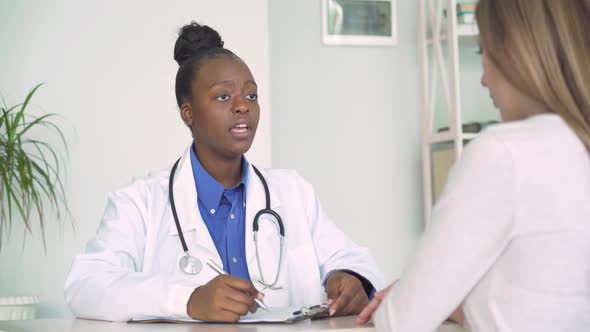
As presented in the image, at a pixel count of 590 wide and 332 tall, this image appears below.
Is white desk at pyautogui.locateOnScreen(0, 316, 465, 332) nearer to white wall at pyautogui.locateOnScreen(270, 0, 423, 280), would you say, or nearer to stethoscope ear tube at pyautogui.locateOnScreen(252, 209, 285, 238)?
stethoscope ear tube at pyautogui.locateOnScreen(252, 209, 285, 238)

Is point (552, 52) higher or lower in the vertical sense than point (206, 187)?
higher

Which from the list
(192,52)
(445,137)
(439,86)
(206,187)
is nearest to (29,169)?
(192,52)

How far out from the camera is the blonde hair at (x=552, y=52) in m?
0.99

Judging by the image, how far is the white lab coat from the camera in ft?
5.05

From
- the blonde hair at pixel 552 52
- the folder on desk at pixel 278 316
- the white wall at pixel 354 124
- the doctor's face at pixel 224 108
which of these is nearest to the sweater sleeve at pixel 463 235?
the blonde hair at pixel 552 52

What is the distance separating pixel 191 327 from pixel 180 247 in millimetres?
386

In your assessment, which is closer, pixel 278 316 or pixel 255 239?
pixel 278 316

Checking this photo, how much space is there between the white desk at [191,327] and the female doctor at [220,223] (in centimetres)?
8

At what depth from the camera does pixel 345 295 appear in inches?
60.3

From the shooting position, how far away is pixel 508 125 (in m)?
0.98

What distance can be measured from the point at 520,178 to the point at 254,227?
0.90 meters

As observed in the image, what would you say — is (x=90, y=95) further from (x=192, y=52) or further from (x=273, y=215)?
(x=273, y=215)

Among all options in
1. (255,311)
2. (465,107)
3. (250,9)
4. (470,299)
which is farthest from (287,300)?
(465,107)

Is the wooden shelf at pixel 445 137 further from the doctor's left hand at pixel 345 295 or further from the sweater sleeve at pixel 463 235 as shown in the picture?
the sweater sleeve at pixel 463 235
